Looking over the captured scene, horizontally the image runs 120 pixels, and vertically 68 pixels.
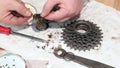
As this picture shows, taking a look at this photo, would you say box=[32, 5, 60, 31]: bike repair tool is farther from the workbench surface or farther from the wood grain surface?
the wood grain surface

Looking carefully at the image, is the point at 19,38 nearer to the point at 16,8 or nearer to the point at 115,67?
the point at 16,8

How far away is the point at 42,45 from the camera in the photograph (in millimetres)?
926

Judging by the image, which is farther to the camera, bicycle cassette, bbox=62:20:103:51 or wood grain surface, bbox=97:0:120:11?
wood grain surface, bbox=97:0:120:11

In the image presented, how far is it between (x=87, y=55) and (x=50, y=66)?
127 mm

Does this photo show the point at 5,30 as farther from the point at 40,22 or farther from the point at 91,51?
the point at 91,51

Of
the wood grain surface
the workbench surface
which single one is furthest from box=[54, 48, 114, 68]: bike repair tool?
the wood grain surface

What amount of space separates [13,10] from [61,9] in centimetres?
16

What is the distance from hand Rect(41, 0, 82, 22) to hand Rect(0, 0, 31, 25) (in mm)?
66

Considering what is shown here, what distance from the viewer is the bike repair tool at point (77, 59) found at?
845mm

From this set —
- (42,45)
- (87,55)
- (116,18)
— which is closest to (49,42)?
(42,45)

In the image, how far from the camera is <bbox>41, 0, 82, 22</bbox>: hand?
35.6 inches

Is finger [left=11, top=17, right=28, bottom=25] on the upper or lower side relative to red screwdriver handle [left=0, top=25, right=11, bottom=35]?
upper

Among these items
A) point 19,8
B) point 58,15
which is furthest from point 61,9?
point 19,8

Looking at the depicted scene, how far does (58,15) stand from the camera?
0.91 metres
